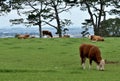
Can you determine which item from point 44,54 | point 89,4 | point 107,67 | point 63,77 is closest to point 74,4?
point 89,4

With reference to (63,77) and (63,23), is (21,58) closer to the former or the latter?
(63,77)

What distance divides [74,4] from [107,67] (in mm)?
36744

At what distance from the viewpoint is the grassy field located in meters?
16.6

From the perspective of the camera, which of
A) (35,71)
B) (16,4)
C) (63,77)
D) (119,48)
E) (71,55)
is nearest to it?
(63,77)

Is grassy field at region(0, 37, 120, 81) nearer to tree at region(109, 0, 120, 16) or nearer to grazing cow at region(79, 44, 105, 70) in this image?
grazing cow at region(79, 44, 105, 70)

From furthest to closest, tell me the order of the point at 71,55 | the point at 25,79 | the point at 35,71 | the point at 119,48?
the point at 119,48 < the point at 71,55 < the point at 35,71 < the point at 25,79

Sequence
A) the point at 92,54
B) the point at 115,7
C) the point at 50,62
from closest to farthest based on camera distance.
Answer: the point at 92,54
the point at 50,62
the point at 115,7

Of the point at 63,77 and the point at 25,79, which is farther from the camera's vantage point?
the point at 63,77

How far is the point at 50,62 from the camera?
2312 centimetres

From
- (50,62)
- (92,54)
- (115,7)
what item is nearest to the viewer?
(92,54)

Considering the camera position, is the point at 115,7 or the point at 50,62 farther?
the point at 115,7

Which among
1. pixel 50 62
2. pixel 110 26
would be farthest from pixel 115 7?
pixel 50 62

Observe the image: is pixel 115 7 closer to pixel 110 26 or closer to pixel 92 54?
pixel 110 26

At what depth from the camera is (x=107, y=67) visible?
2144cm
